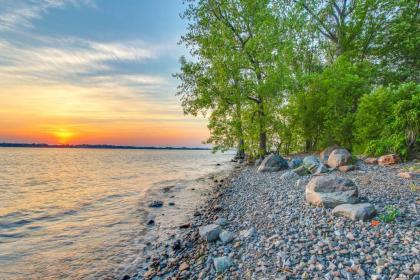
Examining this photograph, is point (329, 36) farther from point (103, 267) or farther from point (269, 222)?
point (103, 267)

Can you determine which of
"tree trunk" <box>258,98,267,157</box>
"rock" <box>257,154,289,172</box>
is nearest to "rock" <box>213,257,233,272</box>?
"rock" <box>257,154,289,172</box>

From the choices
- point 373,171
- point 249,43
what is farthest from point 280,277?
point 249,43

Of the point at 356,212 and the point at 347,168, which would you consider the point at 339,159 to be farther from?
the point at 356,212

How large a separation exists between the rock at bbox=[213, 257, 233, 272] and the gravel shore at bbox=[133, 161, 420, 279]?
0.02 m

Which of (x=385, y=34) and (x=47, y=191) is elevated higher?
(x=385, y=34)

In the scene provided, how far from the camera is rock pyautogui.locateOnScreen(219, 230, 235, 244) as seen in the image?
654 centimetres

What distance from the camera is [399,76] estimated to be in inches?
880

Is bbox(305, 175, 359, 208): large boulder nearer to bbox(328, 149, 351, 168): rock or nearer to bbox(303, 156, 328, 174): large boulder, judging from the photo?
bbox(303, 156, 328, 174): large boulder

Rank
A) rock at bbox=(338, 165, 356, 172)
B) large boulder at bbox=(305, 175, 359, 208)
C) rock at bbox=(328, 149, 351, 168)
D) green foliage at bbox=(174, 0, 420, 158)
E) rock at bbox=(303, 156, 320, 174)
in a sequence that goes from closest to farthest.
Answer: large boulder at bbox=(305, 175, 359, 208), rock at bbox=(338, 165, 356, 172), rock at bbox=(328, 149, 351, 168), rock at bbox=(303, 156, 320, 174), green foliage at bbox=(174, 0, 420, 158)

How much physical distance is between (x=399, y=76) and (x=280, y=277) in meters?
24.6

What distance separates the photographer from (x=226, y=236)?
6648mm

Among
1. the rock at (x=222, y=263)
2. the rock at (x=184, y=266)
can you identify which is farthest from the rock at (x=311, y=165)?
the rock at (x=184, y=266)

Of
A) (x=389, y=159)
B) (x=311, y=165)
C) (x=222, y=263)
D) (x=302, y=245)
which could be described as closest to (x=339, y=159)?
(x=311, y=165)

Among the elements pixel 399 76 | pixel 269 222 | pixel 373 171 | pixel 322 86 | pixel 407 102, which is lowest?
pixel 269 222
